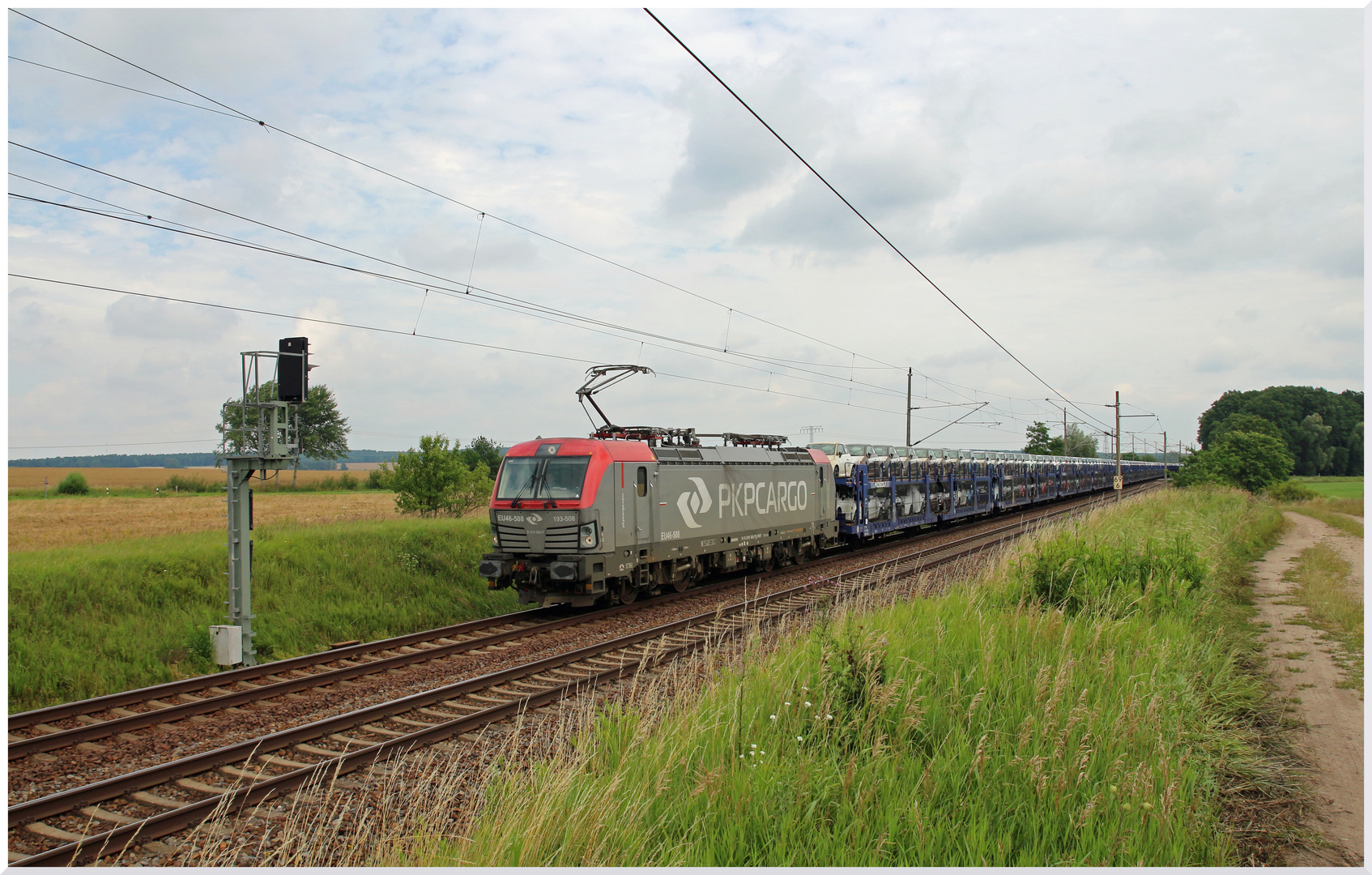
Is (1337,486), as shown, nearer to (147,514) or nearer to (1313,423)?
(1313,423)

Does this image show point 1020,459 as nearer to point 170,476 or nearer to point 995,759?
point 995,759

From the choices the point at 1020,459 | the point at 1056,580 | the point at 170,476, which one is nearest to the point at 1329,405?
the point at 1020,459

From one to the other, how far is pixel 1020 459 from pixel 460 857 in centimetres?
4171

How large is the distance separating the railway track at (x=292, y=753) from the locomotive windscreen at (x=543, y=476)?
256 centimetres

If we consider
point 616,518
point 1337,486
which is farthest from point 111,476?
point 1337,486

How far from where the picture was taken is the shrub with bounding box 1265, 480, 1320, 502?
44.8 meters

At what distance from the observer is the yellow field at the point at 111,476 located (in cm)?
5478

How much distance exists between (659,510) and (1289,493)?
161 feet

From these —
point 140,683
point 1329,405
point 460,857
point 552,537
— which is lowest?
point 140,683

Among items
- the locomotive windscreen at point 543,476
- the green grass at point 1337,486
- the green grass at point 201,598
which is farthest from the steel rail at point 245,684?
the green grass at point 1337,486

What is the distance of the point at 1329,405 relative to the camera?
79.4 metres

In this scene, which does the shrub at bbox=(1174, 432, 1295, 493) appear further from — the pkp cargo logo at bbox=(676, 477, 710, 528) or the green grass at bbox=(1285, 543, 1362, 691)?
the pkp cargo logo at bbox=(676, 477, 710, 528)

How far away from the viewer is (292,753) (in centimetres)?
714

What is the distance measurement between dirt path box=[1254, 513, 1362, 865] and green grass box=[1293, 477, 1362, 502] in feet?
137
